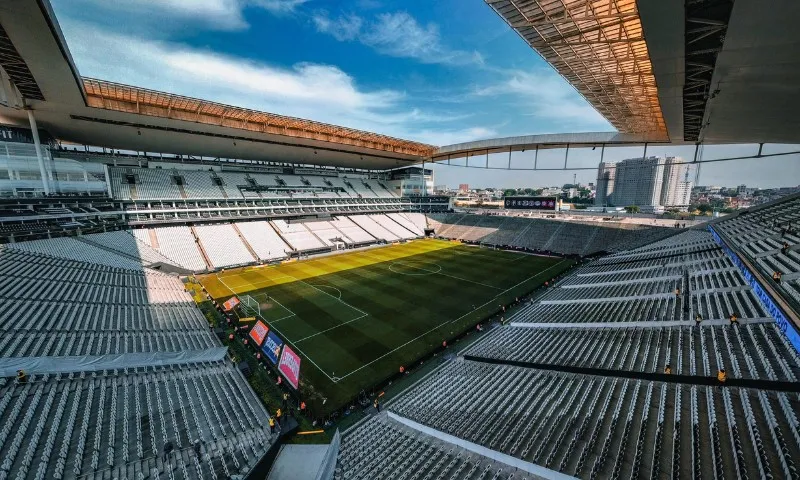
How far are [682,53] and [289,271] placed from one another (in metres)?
31.9

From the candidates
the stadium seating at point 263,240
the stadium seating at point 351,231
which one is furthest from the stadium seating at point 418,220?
the stadium seating at point 263,240

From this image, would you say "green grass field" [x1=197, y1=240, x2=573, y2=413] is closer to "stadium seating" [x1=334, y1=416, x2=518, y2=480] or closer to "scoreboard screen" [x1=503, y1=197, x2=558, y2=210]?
"stadium seating" [x1=334, y1=416, x2=518, y2=480]

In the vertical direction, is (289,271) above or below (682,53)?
below

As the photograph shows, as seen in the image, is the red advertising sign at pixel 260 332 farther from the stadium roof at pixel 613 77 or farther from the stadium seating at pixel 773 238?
the stadium seating at pixel 773 238

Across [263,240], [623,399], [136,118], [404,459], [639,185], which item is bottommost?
[404,459]

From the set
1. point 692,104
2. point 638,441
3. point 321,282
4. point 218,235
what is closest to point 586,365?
point 638,441

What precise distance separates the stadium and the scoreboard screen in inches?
711

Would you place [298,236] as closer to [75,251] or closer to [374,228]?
[374,228]

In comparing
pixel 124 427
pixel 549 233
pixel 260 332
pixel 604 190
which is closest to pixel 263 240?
pixel 260 332

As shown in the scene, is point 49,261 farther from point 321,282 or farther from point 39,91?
point 321,282

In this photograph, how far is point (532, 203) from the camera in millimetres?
51906

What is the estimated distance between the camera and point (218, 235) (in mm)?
36375

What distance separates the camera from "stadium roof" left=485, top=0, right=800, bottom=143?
23.0ft

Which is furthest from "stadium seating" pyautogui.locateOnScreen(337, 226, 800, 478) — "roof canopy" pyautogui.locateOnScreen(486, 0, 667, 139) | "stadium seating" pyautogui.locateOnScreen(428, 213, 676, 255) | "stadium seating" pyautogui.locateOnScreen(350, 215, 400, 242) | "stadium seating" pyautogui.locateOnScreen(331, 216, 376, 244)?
"stadium seating" pyautogui.locateOnScreen(350, 215, 400, 242)
